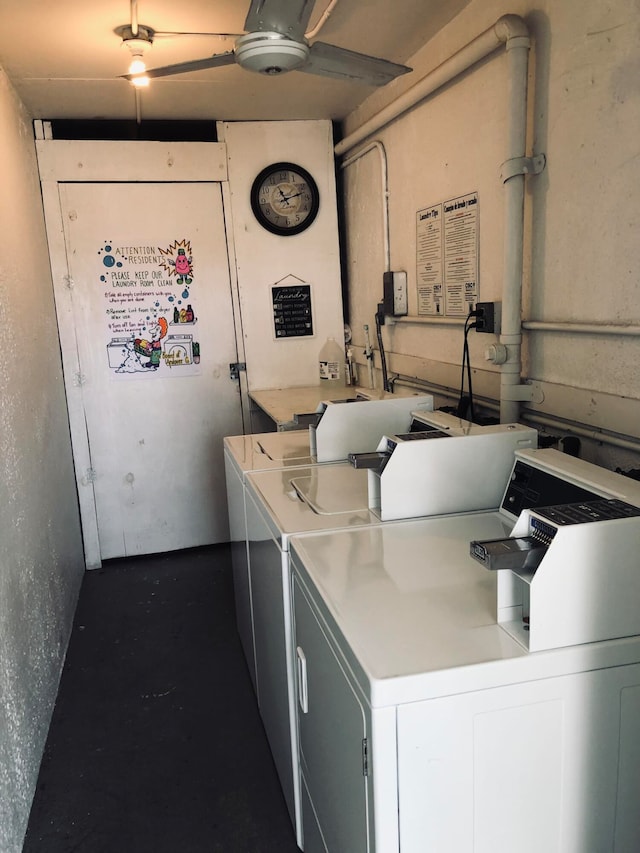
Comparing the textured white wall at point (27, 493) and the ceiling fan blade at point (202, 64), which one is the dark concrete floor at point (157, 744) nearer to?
the textured white wall at point (27, 493)

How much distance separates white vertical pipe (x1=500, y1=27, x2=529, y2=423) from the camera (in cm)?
205

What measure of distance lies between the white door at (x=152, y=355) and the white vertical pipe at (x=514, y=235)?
2.06 metres

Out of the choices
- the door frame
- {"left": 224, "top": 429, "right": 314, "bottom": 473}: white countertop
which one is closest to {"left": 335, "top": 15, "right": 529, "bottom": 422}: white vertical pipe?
{"left": 224, "top": 429, "right": 314, "bottom": 473}: white countertop

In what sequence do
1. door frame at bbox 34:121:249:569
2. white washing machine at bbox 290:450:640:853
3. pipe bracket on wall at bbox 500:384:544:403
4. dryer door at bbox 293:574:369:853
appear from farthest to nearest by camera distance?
1. door frame at bbox 34:121:249:569
2. pipe bracket on wall at bbox 500:384:544:403
3. dryer door at bbox 293:574:369:853
4. white washing machine at bbox 290:450:640:853

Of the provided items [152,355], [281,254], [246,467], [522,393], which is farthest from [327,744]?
[281,254]

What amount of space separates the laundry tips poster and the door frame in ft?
0.71

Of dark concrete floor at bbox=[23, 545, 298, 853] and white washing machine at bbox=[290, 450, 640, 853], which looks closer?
white washing machine at bbox=[290, 450, 640, 853]

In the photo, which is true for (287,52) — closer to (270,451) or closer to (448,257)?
(448,257)

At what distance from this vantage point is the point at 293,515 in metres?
1.79

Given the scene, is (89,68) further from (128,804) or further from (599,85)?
(128,804)

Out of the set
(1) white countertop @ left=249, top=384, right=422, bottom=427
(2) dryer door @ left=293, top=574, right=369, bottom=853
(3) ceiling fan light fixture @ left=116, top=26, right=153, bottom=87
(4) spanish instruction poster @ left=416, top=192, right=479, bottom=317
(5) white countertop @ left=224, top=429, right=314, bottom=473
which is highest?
(3) ceiling fan light fixture @ left=116, top=26, right=153, bottom=87

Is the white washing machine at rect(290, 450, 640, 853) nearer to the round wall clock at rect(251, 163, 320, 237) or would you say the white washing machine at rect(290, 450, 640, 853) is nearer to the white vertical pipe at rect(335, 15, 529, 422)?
the white vertical pipe at rect(335, 15, 529, 422)

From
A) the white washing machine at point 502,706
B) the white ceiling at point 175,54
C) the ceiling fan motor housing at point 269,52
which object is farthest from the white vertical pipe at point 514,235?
the white washing machine at point 502,706

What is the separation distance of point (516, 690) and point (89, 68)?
294cm
